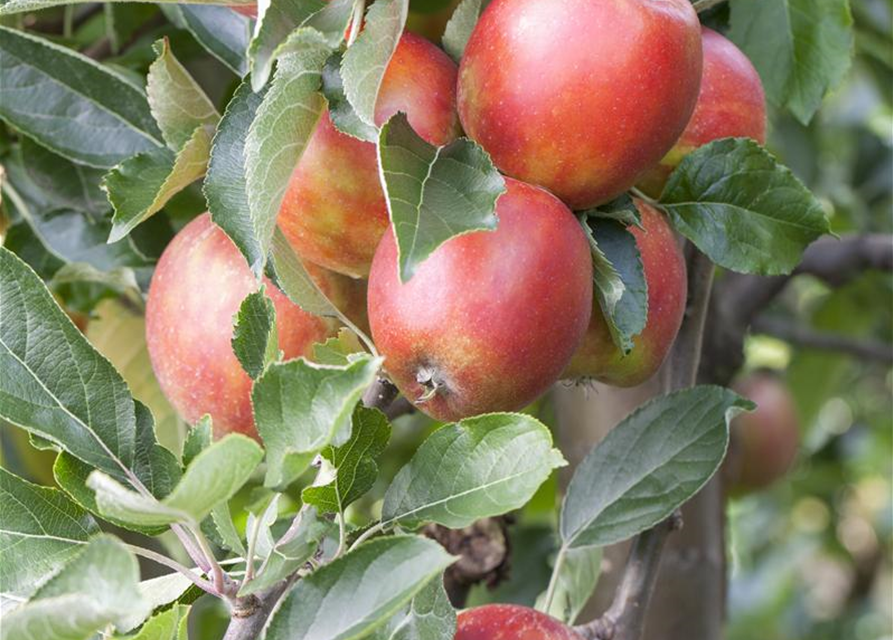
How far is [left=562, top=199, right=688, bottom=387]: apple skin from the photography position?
582 mm

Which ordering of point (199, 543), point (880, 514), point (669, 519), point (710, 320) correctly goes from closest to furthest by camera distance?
point (199, 543) → point (669, 519) → point (710, 320) → point (880, 514)

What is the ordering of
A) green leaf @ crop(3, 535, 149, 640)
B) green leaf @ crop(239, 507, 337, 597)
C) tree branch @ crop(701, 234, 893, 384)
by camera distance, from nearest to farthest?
green leaf @ crop(3, 535, 149, 640) → green leaf @ crop(239, 507, 337, 597) → tree branch @ crop(701, 234, 893, 384)

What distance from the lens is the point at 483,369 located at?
499mm

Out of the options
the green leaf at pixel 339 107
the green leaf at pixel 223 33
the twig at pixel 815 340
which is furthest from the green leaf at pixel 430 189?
the twig at pixel 815 340

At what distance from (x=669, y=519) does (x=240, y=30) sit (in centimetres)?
39

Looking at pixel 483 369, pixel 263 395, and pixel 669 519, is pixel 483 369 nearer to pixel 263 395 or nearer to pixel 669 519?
pixel 263 395

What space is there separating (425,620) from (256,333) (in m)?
0.15

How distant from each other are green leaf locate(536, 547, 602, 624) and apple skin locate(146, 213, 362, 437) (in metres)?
0.25

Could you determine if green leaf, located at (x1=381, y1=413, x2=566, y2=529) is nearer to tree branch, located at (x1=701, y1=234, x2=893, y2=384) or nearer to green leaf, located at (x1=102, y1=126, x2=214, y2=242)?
green leaf, located at (x1=102, y1=126, x2=214, y2=242)

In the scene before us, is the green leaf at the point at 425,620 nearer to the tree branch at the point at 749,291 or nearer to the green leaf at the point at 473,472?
the green leaf at the point at 473,472

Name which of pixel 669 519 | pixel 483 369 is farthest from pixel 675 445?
pixel 483 369

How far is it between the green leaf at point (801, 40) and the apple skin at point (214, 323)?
35 centimetres

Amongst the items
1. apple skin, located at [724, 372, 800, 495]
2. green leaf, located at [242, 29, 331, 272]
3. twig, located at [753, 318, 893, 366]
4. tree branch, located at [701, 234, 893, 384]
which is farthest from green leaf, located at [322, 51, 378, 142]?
apple skin, located at [724, 372, 800, 495]

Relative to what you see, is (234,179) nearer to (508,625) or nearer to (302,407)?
(302,407)
